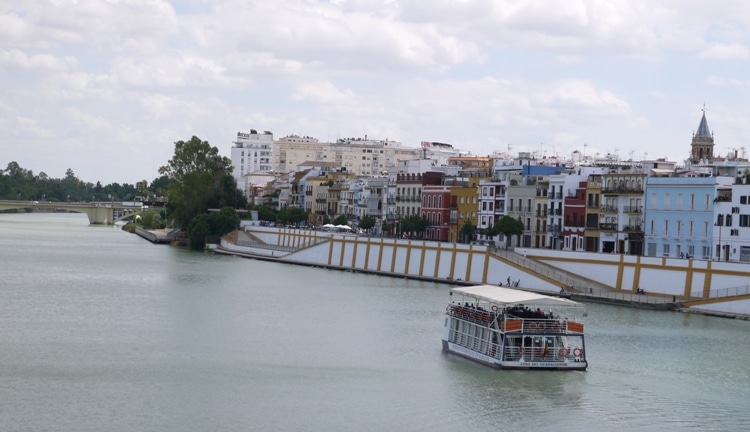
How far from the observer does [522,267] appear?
54781 millimetres

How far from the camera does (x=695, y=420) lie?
28.0 m

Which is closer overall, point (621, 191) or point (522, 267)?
point (522, 267)

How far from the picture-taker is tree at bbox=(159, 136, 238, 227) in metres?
96.0

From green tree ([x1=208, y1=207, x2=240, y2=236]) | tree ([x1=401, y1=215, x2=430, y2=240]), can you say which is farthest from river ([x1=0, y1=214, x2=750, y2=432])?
green tree ([x1=208, y1=207, x2=240, y2=236])

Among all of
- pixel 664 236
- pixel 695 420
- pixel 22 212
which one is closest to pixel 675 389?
pixel 695 420

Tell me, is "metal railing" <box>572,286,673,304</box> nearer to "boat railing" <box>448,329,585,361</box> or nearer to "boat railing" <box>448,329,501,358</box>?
"boat railing" <box>448,329,501,358</box>

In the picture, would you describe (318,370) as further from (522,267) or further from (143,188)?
(143,188)

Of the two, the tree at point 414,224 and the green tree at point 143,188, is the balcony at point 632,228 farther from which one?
the green tree at point 143,188

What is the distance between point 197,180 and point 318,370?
6697 centimetres

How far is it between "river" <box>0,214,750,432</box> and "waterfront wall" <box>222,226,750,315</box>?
2.69 m

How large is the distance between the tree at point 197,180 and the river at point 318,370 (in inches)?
1739

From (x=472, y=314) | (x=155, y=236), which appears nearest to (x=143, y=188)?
(x=155, y=236)

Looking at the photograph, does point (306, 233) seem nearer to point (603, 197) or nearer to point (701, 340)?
point (603, 197)

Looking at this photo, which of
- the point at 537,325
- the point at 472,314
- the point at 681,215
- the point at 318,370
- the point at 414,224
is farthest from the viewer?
the point at 414,224
